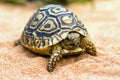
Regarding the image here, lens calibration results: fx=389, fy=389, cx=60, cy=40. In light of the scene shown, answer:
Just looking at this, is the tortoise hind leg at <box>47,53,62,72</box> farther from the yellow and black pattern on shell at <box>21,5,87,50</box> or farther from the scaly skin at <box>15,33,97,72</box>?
the yellow and black pattern on shell at <box>21,5,87,50</box>

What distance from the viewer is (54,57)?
488 cm

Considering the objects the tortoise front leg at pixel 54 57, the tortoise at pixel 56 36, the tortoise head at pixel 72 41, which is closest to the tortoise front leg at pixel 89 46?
the tortoise at pixel 56 36

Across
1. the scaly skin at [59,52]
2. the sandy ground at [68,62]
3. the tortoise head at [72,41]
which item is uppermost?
the tortoise head at [72,41]

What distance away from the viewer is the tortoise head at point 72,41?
488 cm

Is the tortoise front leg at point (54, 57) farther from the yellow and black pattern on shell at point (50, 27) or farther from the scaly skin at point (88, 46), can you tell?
the scaly skin at point (88, 46)

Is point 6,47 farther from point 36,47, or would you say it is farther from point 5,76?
point 5,76

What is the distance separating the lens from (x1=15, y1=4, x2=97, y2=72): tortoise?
491cm

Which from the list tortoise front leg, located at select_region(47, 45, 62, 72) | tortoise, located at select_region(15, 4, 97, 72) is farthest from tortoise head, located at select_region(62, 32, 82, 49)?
tortoise front leg, located at select_region(47, 45, 62, 72)

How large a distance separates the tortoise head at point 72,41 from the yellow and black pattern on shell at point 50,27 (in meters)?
0.06

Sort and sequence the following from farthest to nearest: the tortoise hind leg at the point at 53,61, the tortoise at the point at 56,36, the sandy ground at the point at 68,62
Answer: the tortoise at the point at 56,36 < the tortoise hind leg at the point at 53,61 < the sandy ground at the point at 68,62

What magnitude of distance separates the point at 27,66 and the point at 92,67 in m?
0.81

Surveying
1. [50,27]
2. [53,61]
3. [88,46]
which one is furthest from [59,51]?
[88,46]

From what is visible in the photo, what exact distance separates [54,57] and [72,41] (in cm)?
30

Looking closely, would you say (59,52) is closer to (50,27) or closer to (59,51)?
(59,51)
